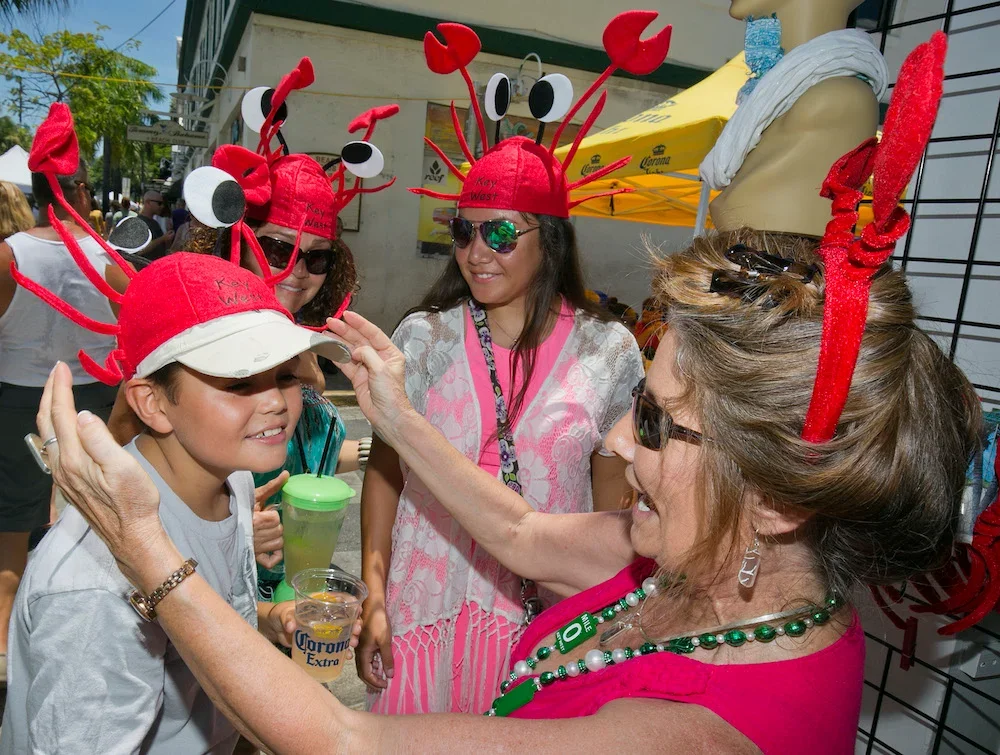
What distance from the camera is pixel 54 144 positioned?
1.70 meters

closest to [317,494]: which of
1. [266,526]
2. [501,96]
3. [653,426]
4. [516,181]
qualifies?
[266,526]

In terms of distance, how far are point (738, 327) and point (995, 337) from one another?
1308 millimetres

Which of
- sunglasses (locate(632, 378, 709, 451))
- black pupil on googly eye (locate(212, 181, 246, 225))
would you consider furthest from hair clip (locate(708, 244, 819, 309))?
black pupil on googly eye (locate(212, 181, 246, 225))

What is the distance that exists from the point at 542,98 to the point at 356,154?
2.44 ft

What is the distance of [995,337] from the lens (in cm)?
200

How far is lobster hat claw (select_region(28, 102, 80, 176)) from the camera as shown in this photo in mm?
1689

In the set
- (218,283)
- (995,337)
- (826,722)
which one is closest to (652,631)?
(826,722)

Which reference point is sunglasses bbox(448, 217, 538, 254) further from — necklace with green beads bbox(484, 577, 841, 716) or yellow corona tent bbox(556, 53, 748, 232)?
yellow corona tent bbox(556, 53, 748, 232)

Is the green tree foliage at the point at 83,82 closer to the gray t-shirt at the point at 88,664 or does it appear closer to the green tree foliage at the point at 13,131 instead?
the green tree foliage at the point at 13,131

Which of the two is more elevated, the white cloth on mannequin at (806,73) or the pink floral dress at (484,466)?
the white cloth on mannequin at (806,73)

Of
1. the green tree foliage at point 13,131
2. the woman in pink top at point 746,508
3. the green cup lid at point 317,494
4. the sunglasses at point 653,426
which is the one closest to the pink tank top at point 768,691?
the woman in pink top at point 746,508

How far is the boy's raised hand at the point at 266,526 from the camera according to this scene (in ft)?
6.46

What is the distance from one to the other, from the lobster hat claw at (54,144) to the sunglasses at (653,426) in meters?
1.41

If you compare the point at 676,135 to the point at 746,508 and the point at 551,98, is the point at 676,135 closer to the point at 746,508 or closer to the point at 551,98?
the point at 551,98
